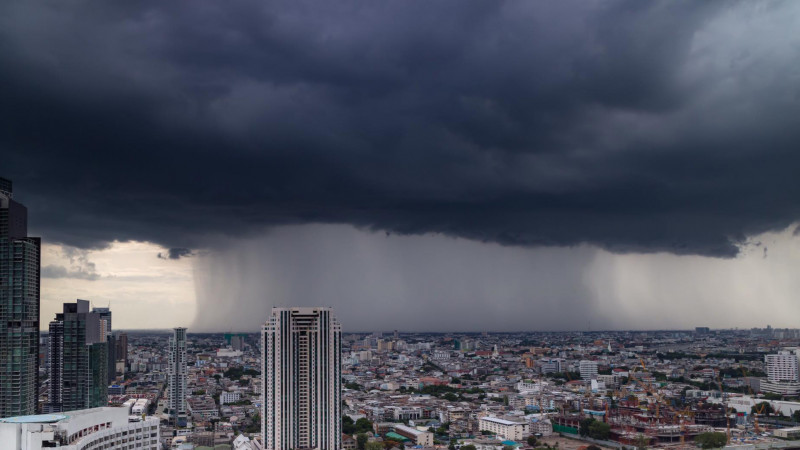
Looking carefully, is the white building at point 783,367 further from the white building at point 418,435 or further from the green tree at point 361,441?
the green tree at point 361,441

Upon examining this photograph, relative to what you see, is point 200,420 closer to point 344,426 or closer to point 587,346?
point 344,426

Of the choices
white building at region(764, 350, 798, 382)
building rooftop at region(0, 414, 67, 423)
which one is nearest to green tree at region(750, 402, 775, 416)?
white building at region(764, 350, 798, 382)

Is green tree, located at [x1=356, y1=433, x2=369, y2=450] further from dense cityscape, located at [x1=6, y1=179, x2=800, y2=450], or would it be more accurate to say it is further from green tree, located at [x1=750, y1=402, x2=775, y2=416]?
green tree, located at [x1=750, y1=402, x2=775, y2=416]

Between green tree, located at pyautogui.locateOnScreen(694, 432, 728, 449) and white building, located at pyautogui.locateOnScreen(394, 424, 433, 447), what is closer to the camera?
green tree, located at pyautogui.locateOnScreen(694, 432, 728, 449)

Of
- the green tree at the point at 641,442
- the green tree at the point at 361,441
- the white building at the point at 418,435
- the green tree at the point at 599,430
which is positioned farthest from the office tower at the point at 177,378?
the green tree at the point at 641,442

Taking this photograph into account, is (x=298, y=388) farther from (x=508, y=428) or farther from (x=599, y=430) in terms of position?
(x=599, y=430)

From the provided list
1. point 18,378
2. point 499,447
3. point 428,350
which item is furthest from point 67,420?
point 428,350
